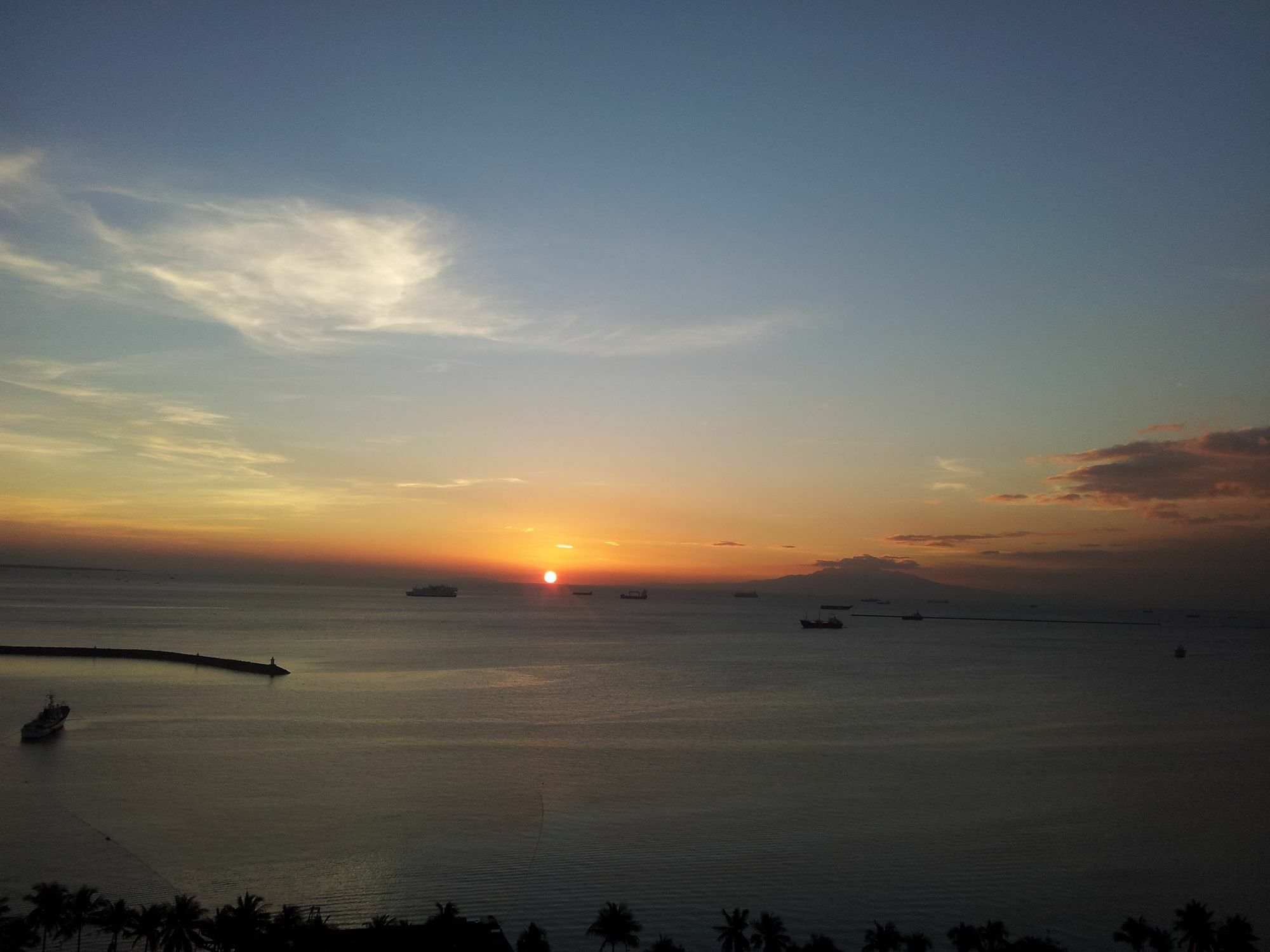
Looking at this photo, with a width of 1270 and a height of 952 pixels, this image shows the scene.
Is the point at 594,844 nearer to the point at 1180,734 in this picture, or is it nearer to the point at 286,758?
the point at 286,758

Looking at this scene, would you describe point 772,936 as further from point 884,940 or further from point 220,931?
point 220,931

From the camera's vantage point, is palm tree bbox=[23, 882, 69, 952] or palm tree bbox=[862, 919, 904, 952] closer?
palm tree bbox=[23, 882, 69, 952]

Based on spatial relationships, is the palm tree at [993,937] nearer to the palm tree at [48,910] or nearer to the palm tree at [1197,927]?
the palm tree at [1197,927]

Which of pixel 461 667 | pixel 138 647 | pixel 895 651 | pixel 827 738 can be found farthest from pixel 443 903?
pixel 895 651

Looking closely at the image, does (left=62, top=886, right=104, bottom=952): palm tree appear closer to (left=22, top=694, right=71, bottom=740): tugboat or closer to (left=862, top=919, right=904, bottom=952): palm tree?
(left=862, top=919, right=904, bottom=952): palm tree

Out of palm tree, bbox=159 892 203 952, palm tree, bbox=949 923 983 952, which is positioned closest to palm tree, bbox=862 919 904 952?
palm tree, bbox=949 923 983 952

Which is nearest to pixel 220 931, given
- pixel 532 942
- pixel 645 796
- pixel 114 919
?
pixel 114 919
